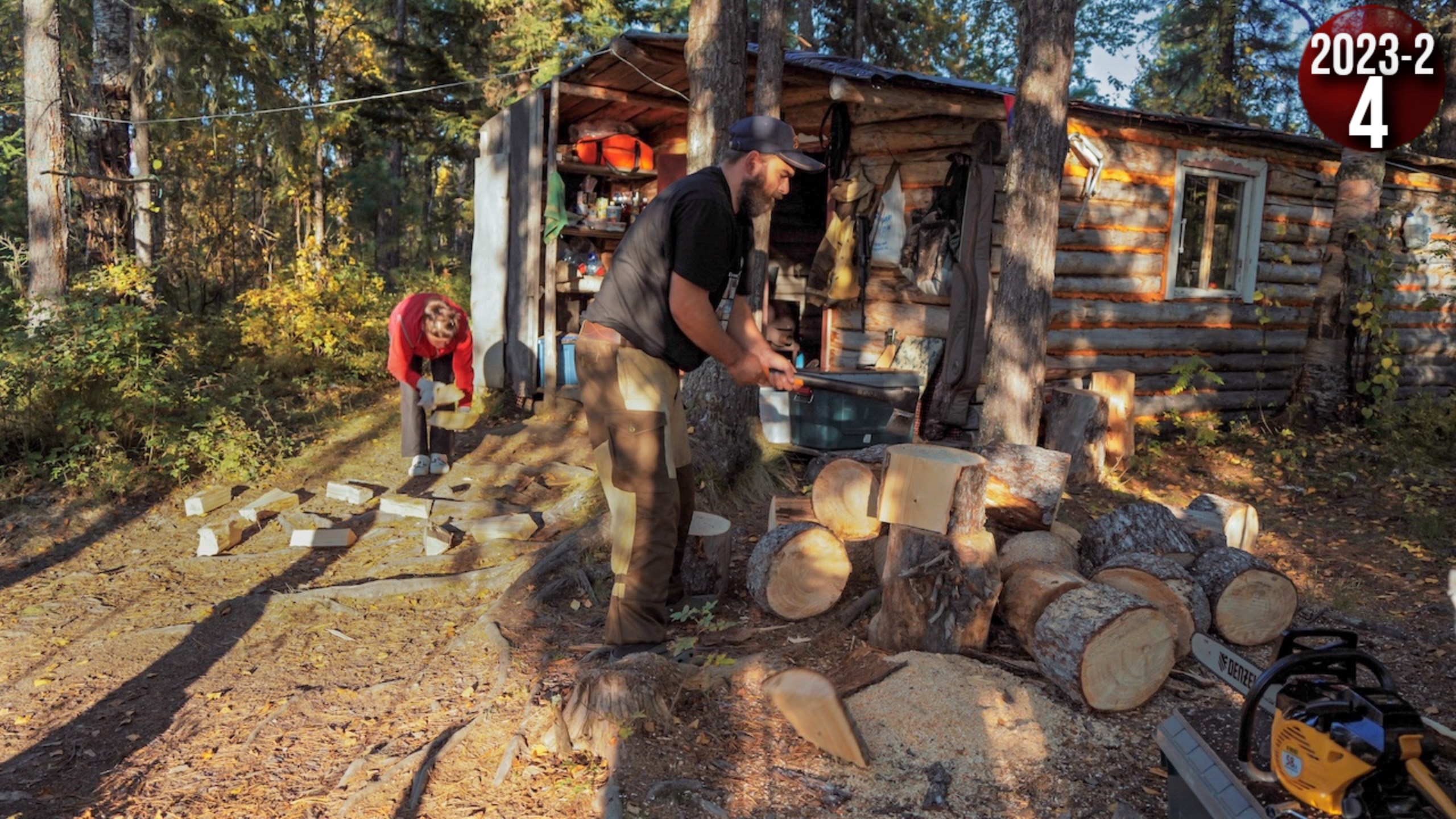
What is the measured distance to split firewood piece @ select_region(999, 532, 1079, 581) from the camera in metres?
4.46

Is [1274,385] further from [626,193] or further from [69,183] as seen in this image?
[69,183]

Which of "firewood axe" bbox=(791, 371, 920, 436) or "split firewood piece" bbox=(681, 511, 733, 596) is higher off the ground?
"firewood axe" bbox=(791, 371, 920, 436)

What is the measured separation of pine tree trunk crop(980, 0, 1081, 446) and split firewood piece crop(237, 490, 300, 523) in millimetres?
5318

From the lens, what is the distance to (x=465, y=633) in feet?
15.5

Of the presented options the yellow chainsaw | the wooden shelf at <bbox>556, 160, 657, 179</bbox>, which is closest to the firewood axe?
the wooden shelf at <bbox>556, 160, 657, 179</bbox>

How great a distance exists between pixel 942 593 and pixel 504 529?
142 inches

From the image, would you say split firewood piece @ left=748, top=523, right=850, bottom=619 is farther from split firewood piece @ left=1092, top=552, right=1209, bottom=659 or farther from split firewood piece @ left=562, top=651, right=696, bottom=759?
split firewood piece @ left=1092, top=552, right=1209, bottom=659

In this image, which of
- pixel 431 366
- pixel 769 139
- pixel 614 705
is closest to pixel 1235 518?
pixel 769 139

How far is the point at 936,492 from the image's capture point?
12.8 ft

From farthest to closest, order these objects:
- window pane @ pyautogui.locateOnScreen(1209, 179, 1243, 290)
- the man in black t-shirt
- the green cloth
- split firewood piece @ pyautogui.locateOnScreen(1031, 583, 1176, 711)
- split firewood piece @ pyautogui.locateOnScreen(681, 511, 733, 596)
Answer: window pane @ pyautogui.locateOnScreen(1209, 179, 1243, 290), the green cloth, split firewood piece @ pyautogui.locateOnScreen(681, 511, 733, 596), the man in black t-shirt, split firewood piece @ pyautogui.locateOnScreen(1031, 583, 1176, 711)

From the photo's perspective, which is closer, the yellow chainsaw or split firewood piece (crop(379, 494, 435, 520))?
the yellow chainsaw

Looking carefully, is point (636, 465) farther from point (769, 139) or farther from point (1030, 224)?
point (1030, 224)

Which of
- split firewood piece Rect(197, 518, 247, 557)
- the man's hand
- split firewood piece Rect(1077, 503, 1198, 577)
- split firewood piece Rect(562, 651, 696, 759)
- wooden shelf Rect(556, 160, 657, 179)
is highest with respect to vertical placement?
wooden shelf Rect(556, 160, 657, 179)

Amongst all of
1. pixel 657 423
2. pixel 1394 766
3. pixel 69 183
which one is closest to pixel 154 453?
pixel 69 183
